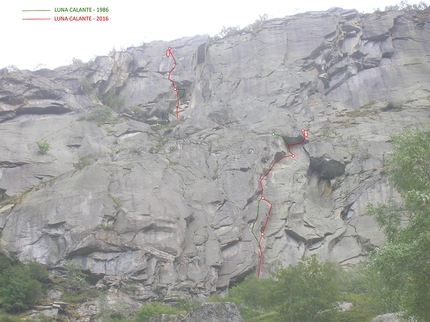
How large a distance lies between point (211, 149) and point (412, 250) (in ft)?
107

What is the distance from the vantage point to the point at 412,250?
15984 mm

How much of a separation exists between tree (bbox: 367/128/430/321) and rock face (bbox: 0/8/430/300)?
18238mm

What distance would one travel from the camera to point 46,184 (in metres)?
39.3

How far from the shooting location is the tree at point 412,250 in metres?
15.8

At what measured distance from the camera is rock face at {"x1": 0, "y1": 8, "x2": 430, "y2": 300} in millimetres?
35344

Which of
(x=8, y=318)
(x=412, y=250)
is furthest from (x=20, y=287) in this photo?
(x=412, y=250)

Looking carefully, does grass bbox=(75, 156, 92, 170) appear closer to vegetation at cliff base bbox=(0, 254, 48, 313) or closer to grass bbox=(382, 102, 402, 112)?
vegetation at cliff base bbox=(0, 254, 48, 313)

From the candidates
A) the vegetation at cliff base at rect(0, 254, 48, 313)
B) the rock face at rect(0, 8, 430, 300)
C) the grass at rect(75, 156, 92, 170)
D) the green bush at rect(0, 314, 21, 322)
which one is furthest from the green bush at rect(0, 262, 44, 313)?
the grass at rect(75, 156, 92, 170)

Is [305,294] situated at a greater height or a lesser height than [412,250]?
lesser

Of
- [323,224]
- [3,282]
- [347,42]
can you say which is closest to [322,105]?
[347,42]

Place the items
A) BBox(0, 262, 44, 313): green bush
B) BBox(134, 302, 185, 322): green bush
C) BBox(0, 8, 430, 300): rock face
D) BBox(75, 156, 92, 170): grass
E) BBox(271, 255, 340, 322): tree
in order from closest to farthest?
BBox(271, 255, 340, 322): tree → BBox(134, 302, 185, 322): green bush → BBox(0, 262, 44, 313): green bush → BBox(0, 8, 430, 300): rock face → BBox(75, 156, 92, 170): grass

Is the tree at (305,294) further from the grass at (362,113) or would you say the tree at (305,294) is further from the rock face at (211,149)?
the grass at (362,113)

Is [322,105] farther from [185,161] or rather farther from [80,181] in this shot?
[80,181]

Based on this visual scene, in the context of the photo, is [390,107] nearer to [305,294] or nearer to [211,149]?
[211,149]
